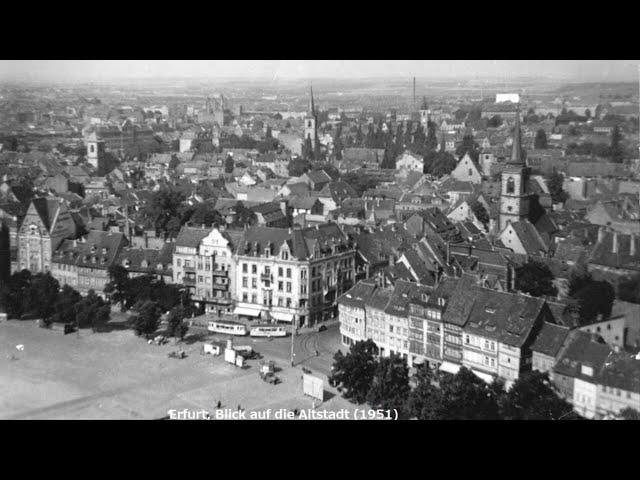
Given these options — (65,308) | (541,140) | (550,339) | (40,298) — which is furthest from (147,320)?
(541,140)

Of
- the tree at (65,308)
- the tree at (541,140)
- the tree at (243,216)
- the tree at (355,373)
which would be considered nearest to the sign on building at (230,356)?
the tree at (355,373)

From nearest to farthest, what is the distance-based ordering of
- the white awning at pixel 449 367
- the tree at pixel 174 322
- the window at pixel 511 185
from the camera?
the white awning at pixel 449 367, the tree at pixel 174 322, the window at pixel 511 185

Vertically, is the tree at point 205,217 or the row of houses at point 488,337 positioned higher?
the tree at point 205,217

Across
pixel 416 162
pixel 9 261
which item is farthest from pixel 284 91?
pixel 416 162

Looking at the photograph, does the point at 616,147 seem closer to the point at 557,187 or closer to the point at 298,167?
the point at 557,187

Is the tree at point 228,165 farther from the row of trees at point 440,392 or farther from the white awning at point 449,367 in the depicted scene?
the row of trees at point 440,392

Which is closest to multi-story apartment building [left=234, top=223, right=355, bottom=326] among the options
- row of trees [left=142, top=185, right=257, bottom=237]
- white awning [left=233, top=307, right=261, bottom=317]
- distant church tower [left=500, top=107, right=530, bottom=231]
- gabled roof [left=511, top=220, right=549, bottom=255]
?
white awning [left=233, top=307, right=261, bottom=317]

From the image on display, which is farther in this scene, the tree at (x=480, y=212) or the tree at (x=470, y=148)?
the tree at (x=470, y=148)
